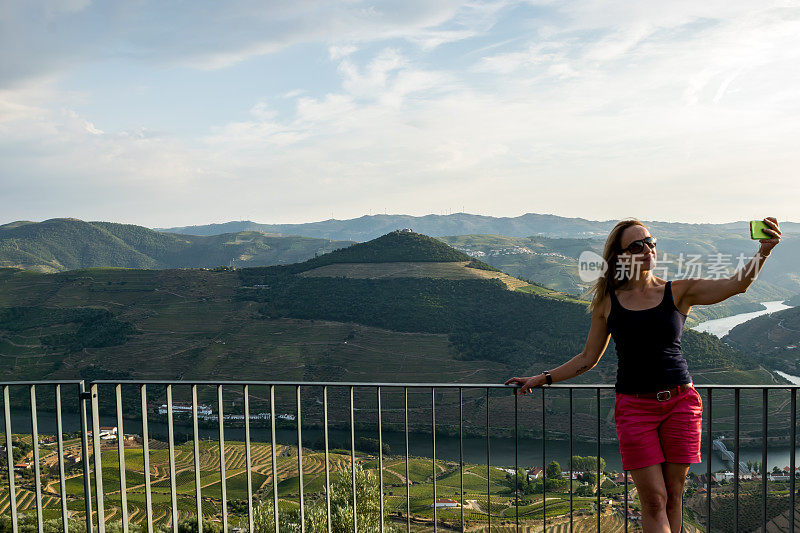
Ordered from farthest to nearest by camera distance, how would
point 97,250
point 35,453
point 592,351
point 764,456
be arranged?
1. point 97,250
2. point 35,453
3. point 764,456
4. point 592,351

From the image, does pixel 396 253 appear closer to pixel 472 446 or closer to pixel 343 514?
pixel 472 446

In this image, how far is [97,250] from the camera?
168 meters

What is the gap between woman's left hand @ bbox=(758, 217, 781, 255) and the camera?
6.43ft

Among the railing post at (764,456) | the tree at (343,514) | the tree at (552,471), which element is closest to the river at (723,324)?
the tree at (552,471)

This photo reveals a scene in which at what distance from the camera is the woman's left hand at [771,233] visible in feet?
6.43

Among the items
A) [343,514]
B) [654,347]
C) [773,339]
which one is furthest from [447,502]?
[773,339]

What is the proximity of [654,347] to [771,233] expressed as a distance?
1.86 ft

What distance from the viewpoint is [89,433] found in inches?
111

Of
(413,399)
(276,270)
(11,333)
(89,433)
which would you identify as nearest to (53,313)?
(11,333)

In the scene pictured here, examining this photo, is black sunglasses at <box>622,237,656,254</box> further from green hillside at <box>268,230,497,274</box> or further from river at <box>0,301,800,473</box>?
green hillside at <box>268,230,497,274</box>

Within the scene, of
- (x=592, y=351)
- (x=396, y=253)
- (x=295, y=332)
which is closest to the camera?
(x=592, y=351)

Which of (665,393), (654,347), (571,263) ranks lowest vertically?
(571,263)

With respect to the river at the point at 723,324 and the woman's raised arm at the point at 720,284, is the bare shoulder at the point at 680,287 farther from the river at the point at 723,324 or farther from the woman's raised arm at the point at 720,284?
the river at the point at 723,324

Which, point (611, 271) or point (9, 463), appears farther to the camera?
point (9, 463)
